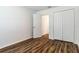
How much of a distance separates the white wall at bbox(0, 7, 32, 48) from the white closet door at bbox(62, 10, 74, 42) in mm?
2199

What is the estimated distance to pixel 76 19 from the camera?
3771mm

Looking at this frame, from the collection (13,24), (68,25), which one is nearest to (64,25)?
(68,25)

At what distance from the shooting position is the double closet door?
13.3 ft

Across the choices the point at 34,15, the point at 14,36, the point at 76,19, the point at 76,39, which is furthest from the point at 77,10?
the point at 14,36

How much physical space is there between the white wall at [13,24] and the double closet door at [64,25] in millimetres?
1763

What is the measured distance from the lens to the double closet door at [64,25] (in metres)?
4.05

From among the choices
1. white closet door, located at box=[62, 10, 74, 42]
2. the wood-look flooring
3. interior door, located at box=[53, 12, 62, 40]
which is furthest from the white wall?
white closet door, located at box=[62, 10, 74, 42]

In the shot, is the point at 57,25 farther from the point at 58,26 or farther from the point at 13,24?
the point at 13,24

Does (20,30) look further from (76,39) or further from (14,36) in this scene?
(76,39)

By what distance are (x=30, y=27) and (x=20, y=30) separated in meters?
1.17

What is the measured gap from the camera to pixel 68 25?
414cm

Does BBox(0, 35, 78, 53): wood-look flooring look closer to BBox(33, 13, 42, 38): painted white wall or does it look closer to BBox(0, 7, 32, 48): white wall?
BBox(0, 7, 32, 48): white wall

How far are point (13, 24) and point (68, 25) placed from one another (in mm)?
2676
